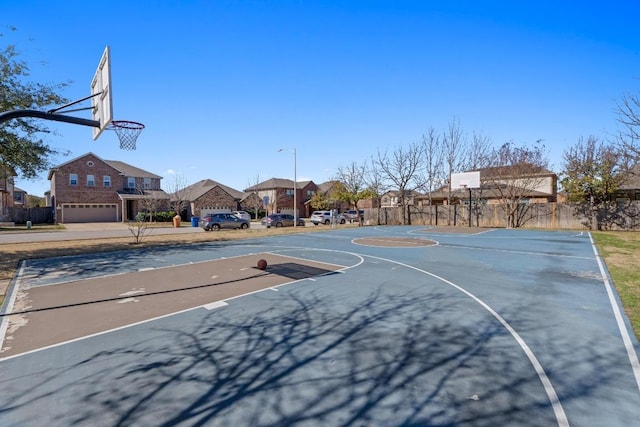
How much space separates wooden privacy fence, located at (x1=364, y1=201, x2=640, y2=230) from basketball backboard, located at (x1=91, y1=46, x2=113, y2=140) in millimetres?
31875

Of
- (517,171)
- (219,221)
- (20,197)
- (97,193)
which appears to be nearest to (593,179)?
(517,171)

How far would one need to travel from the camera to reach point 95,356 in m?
5.09

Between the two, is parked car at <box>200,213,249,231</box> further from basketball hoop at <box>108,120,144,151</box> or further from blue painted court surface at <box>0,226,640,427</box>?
blue painted court surface at <box>0,226,640,427</box>

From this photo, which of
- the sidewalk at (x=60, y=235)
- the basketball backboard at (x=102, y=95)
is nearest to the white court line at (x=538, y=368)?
the basketball backboard at (x=102, y=95)

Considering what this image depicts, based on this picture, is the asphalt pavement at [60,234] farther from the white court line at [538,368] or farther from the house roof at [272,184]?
the house roof at [272,184]

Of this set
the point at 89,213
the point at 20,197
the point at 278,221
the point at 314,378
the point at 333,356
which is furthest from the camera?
the point at 20,197

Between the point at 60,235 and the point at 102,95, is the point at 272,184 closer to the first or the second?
the point at 60,235

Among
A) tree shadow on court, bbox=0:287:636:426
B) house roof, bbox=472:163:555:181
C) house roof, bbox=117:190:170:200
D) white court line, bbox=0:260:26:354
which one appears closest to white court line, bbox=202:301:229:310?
tree shadow on court, bbox=0:287:636:426

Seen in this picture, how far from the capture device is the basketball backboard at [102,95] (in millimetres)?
8070

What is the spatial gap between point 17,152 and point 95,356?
1301 centimetres

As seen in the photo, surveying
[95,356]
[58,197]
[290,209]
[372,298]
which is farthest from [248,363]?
[290,209]

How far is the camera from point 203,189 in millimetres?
53062

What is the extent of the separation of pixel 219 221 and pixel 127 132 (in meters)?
22.6

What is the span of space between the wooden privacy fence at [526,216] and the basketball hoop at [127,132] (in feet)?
99.4
